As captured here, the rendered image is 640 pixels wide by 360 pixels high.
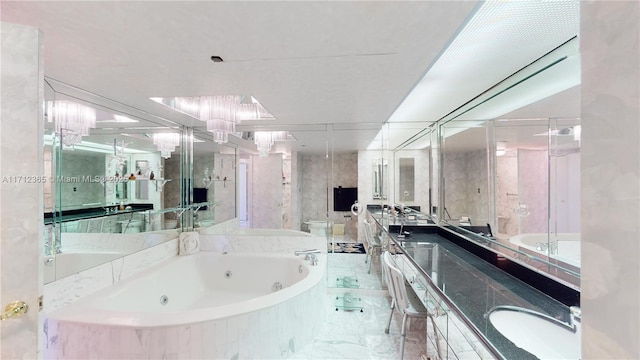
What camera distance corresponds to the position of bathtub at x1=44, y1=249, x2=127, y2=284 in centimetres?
178

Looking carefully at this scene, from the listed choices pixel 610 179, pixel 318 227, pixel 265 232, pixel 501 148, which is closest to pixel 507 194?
pixel 501 148

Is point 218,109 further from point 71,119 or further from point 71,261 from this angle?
point 71,261

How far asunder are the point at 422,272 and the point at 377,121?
6.04 feet

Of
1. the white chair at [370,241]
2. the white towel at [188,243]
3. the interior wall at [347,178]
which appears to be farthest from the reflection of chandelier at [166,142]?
the white chair at [370,241]

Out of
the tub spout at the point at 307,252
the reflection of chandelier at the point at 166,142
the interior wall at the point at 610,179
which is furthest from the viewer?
the tub spout at the point at 307,252

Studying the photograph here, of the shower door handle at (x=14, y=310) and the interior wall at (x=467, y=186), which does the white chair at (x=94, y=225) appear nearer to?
the shower door handle at (x=14, y=310)

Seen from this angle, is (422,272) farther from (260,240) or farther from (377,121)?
(260,240)

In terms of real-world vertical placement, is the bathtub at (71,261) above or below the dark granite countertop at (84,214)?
below

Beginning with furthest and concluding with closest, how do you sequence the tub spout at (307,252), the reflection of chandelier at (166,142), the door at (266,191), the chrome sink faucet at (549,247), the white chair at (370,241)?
the white chair at (370,241) → the door at (266,191) → the tub spout at (307,252) → the reflection of chandelier at (166,142) → the chrome sink faucet at (549,247)

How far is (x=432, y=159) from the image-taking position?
125 inches

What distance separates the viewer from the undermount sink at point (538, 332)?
109 centimetres

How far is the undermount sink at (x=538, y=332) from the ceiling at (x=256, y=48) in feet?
4.90

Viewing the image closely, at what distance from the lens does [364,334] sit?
2.42 metres

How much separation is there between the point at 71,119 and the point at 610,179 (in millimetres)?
3012
